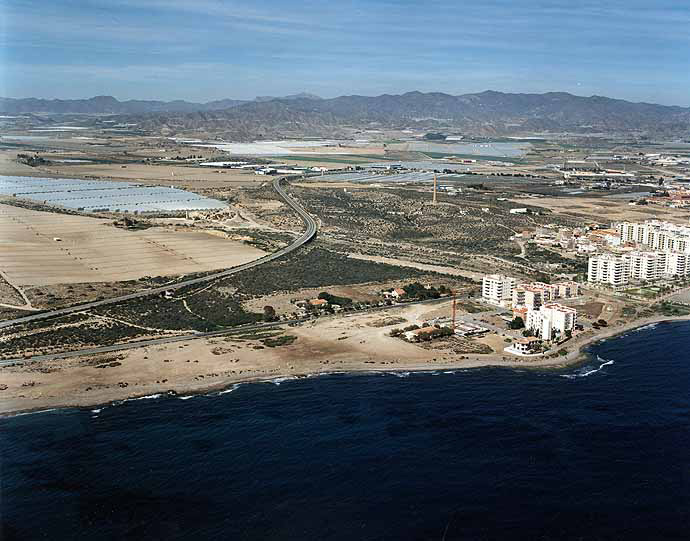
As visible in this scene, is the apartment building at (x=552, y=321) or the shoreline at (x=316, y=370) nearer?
the shoreline at (x=316, y=370)

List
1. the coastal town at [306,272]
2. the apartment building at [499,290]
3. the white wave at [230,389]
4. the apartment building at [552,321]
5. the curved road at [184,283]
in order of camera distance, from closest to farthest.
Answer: the white wave at [230,389], the coastal town at [306,272], the curved road at [184,283], the apartment building at [552,321], the apartment building at [499,290]

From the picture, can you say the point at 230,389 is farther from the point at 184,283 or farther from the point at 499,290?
the point at 499,290

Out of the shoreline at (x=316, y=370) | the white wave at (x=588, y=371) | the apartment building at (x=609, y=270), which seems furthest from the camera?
the apartment building at (x=609, y=270)

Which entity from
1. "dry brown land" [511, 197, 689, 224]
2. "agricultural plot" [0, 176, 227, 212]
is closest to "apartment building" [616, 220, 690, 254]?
"dry brown land" [511, 197, 689, 224]

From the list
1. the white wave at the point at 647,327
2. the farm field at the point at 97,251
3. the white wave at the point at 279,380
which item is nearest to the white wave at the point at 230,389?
the white wave at the point at 279,380

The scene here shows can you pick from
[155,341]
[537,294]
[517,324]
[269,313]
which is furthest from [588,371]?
[155,341]

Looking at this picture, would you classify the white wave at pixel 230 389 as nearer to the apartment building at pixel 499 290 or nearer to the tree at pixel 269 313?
the tree at pixel 269 313
